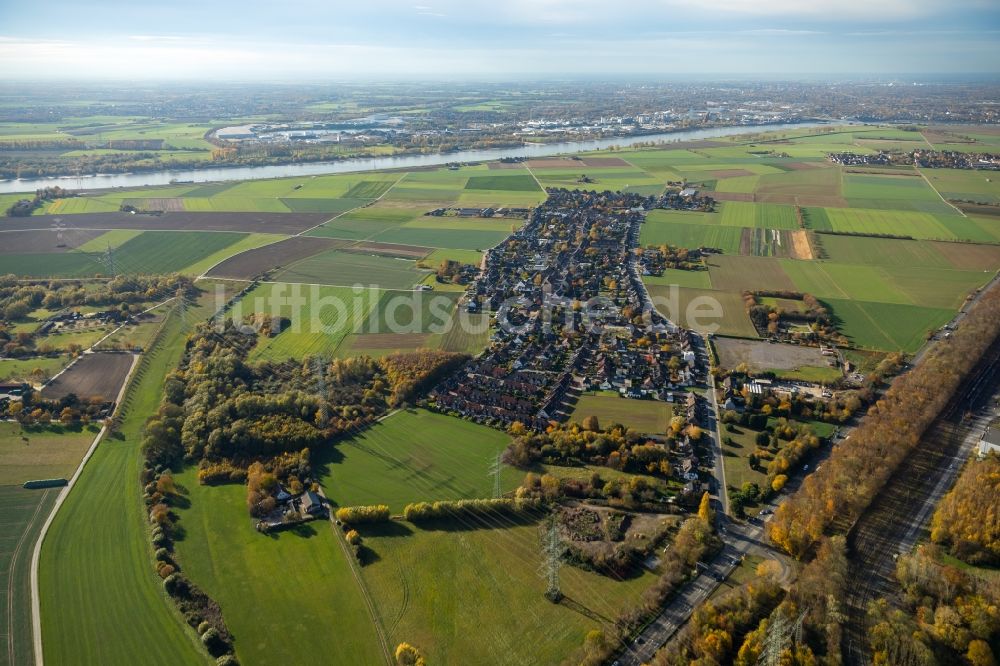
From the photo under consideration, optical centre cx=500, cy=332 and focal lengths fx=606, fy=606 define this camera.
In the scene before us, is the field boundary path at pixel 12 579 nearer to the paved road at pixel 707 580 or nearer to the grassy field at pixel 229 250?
the paved road at pixel 707 580

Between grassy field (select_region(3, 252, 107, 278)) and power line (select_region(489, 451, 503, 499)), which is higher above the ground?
grassy field (select_region(3, 252, 107, 278))

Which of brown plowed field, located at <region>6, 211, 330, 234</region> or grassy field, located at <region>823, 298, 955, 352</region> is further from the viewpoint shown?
brown plowed field, located at <region>6, 211, 330, 234</region>

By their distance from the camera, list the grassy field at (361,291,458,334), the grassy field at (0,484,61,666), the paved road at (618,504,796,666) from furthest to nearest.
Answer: the grassy field at (361,291,458,334) → the grassy field at (0,484,61,666) → the paved road at (618,504,796,666)

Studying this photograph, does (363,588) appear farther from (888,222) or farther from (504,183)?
(504,183)

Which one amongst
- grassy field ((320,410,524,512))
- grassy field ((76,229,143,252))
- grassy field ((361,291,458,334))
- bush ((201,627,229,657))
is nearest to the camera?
bush ((201,627,229,657))

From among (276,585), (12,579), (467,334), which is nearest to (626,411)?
(467,334)

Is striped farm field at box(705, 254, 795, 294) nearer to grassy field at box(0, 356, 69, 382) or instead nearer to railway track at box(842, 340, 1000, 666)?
railway track at box(842, 340, 1000, 666)

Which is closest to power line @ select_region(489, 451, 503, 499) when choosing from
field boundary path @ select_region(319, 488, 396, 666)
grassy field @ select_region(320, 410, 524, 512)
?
grassy field @ select_region(320, 410, 524, 512)
